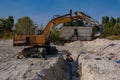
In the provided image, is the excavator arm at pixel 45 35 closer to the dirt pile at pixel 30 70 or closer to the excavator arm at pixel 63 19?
the excavator arm at pixel 63 19

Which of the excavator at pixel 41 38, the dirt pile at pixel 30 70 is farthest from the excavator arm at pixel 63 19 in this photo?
the dirt pile at pixel 30 70

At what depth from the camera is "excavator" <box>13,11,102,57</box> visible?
1905cm

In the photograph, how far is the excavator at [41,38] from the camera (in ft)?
62.5

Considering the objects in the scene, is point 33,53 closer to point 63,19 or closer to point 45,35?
point 45,35

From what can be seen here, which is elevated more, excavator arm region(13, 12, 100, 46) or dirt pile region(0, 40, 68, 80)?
excavator arm region(13, 12, 100, 46)

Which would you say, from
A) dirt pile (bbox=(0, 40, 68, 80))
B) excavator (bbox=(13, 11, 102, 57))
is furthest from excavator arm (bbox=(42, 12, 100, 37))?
dirt pile (bbox=(0, 40, 68, 80))

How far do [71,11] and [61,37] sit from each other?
80.1ft

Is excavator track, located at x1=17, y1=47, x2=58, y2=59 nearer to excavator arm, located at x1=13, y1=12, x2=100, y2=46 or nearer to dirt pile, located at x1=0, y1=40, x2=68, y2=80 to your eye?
excavator arm, located at x1=13, y1=12, x2=100, y2=46

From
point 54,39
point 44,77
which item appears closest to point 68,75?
point 44,77

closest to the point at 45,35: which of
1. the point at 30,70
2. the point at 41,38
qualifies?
the point at 41,38

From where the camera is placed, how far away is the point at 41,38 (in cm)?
1909

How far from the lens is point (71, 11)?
20500 millimetres

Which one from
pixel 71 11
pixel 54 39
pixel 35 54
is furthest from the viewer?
pixel 54 39

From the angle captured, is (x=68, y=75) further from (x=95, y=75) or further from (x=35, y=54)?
(x=95, y=75)
